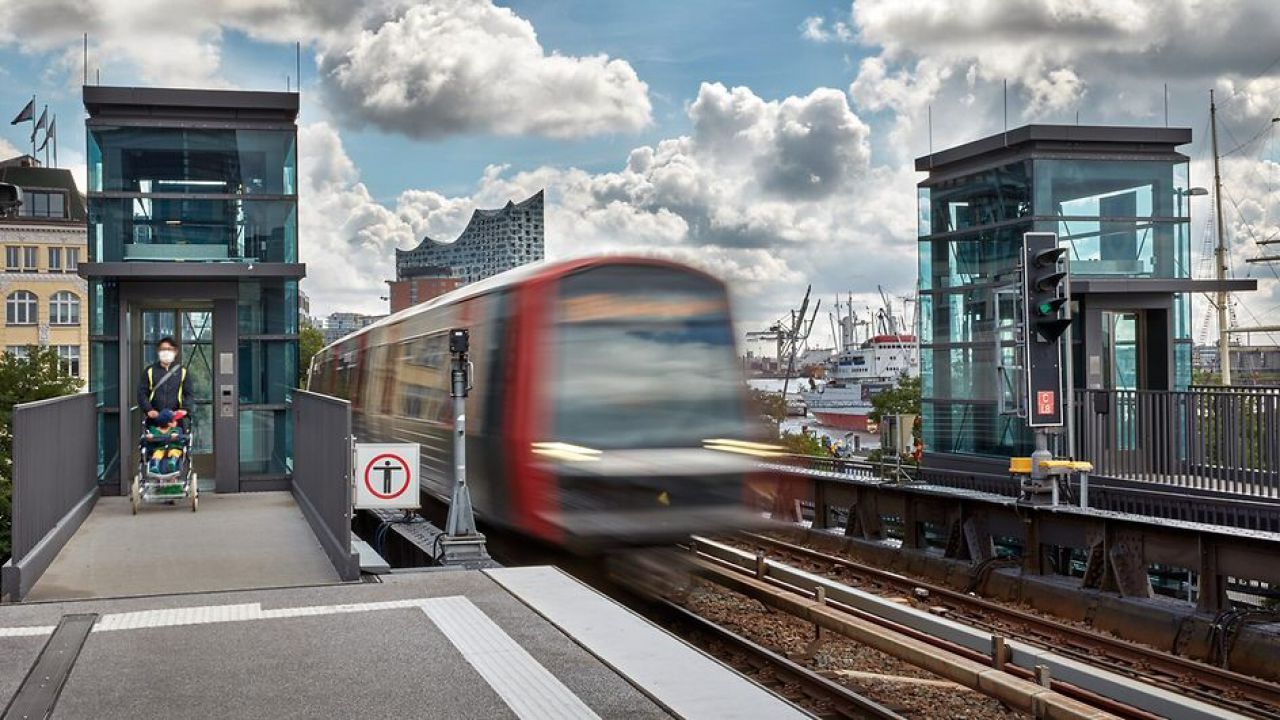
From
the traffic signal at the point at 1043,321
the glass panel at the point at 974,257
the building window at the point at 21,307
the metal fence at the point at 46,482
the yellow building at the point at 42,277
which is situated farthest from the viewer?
the yellow building at the point at 42,277

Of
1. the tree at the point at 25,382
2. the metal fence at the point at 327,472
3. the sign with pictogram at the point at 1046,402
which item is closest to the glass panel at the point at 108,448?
the metal fence at the point at 327,472

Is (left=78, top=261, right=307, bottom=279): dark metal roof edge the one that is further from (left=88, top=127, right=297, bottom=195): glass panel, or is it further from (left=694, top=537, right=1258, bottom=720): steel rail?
(left=694, top=537, right=1258, bottom=720): steel rail

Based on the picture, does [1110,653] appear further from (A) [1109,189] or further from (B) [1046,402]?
(A) [1109,189]

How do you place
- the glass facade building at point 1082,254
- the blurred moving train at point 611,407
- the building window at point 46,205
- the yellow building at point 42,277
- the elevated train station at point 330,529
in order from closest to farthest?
1. the elevated train station at point 330,529
2. the blurred moving train at point 611,407
3. the glass facade building at point 1082,254
4. the yellow building at point 42,277
5. the building window at point 46,205

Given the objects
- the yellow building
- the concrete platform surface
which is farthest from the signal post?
the yellow building

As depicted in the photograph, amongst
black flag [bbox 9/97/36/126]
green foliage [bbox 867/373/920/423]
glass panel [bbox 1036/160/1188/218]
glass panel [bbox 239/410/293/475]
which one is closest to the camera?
glass panel [bbox 239/410/293/475]

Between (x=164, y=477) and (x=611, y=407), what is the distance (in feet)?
22.2

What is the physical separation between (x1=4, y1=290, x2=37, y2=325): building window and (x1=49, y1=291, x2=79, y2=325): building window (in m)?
1.25

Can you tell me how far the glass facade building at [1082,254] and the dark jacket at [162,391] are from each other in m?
12.1

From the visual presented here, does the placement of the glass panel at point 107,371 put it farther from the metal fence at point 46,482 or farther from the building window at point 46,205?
the building window at point 46,205

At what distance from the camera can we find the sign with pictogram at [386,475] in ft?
39.4

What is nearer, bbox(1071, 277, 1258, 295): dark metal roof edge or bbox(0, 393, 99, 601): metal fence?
bbox(0, 393, 99, 601): metal fence

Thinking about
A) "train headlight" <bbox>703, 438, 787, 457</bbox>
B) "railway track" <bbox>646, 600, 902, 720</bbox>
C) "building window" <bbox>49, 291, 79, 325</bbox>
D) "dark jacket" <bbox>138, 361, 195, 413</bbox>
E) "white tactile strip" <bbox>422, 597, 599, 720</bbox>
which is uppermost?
"building window" <bbox>49, 291, 79, 325</bbox>

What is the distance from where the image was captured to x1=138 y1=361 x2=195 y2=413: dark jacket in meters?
15.5
